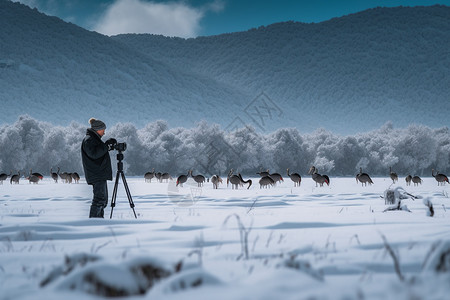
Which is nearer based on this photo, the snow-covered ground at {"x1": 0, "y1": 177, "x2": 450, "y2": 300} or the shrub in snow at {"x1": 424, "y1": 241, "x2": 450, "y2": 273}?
the snow-covered ground at {"x1": 0, "y1": 177, "x2": 450, "y2": 300}

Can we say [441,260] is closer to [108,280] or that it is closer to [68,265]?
[108,280]

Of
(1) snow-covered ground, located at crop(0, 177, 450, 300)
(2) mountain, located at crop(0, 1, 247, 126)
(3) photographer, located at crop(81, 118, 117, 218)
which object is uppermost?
(2) mountain, located at crop(0, 1, 247, 126)

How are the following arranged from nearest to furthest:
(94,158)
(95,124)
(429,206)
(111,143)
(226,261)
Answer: (226,261) → (429,206) → (111,143) → (94,158) → (95,124)

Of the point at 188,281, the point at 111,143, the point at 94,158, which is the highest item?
the point at 111,143

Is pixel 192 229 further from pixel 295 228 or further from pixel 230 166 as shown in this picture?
pixel 230 166

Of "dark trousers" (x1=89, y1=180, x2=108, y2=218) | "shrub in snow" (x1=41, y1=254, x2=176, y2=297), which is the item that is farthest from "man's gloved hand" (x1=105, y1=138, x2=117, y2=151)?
"shrub in snow" (x1=41, y1=254, x2=176, y2=297)

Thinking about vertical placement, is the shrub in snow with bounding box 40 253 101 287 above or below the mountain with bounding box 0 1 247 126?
below

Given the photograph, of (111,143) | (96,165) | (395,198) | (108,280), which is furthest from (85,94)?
(108,280)

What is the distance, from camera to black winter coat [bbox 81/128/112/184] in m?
6.66

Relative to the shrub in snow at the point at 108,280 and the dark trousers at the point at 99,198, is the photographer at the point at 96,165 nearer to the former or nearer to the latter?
the dark trousers at the point at 99,198

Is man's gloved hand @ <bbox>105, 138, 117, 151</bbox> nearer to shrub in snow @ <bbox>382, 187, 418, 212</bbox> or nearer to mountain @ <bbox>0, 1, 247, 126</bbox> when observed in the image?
shrub in snow @ <bbox>382, 187, 418, 212</bbox>

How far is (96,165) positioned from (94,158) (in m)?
0.20

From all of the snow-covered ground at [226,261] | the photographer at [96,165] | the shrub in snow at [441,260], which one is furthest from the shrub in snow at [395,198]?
the photographer at [96,165]

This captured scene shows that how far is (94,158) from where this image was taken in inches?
263
